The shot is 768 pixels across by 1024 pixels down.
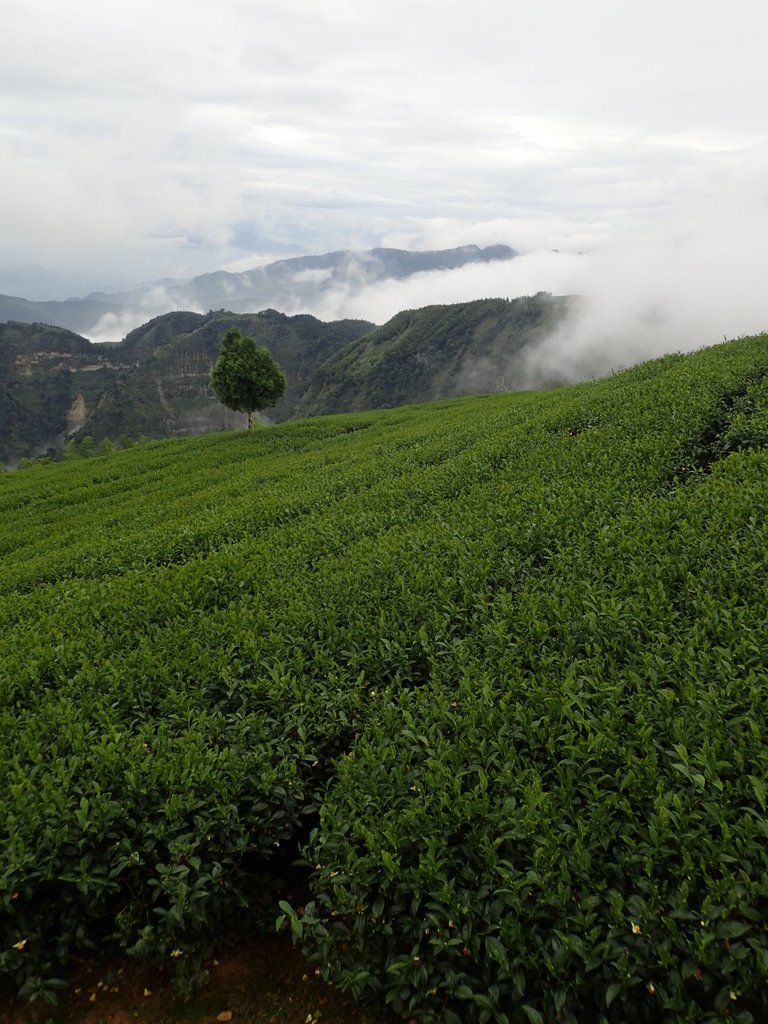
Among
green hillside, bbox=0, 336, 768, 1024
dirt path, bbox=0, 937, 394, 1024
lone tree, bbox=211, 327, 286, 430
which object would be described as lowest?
dirt path, bbox=0, 937, 394, 1024

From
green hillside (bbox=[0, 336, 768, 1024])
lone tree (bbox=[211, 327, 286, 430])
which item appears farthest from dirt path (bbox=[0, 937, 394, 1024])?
lone tree (bbox=[211, 327, 286, 430])

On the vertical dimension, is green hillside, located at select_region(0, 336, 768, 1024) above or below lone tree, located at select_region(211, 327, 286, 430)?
below

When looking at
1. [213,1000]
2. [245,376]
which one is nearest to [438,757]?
[213,1000]

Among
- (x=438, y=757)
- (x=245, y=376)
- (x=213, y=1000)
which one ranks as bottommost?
(x=213, y=1000)

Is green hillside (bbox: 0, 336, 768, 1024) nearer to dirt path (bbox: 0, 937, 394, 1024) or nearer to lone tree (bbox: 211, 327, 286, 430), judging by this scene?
dirt path (bbox: 0, 937, 394, 1024)

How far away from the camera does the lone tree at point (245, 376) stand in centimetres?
4784

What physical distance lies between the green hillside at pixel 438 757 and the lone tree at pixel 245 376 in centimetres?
3779

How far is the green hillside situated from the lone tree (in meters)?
37.8

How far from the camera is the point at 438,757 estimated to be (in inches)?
229

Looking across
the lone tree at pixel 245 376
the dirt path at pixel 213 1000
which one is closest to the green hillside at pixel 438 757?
the dirt path at pixel 213 1000

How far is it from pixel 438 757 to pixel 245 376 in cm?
4548

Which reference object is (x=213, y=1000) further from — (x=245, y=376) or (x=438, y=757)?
(x=245, y=376)

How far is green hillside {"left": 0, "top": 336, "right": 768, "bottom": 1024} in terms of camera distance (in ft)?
14.0

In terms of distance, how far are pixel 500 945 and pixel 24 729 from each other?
6023 mm
